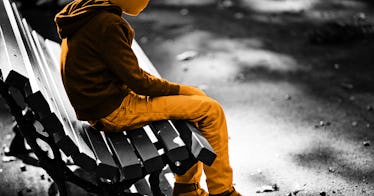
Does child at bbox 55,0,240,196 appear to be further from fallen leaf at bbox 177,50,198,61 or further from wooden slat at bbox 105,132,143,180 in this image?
fallen leaf at bbox 177,50,198,61

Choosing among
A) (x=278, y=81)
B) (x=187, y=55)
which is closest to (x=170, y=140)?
(x=278, y=81)

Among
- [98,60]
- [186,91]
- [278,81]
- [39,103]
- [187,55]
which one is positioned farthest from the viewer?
[187,55]

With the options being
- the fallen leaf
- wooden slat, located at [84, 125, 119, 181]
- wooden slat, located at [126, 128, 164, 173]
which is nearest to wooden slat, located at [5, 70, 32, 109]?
wooden slat, located at [84, 125, 119, 181]

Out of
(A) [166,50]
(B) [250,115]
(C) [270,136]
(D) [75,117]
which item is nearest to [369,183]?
(C) [270,136]

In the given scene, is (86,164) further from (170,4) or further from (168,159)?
(170,4)

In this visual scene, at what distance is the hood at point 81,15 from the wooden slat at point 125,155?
68 cm

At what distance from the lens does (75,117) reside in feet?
12.8

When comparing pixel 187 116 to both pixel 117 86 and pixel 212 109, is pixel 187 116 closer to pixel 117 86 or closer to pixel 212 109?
pixel 212 109

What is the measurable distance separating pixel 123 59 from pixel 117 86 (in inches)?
10.3

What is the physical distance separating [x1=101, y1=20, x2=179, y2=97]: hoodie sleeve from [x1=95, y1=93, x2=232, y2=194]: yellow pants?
0.14 m

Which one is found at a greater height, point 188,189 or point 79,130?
point 79,130

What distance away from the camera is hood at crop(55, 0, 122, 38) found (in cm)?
343

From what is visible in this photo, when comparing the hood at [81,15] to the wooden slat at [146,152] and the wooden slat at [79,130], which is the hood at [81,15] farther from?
the wooden slat at [146,152]

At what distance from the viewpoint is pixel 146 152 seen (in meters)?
3.45
